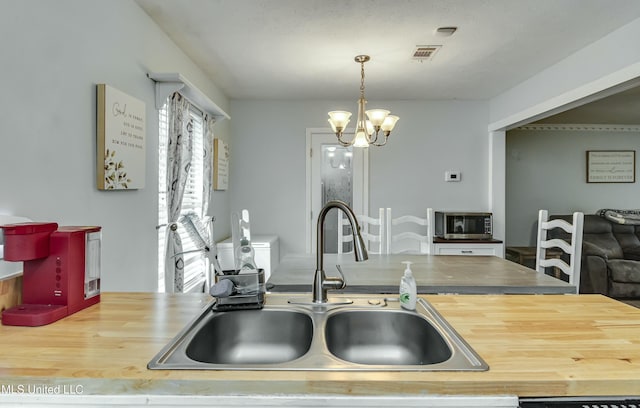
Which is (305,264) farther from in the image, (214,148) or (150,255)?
(214,148)

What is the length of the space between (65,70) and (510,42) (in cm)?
280

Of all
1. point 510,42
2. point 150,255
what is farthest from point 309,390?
point 510,42

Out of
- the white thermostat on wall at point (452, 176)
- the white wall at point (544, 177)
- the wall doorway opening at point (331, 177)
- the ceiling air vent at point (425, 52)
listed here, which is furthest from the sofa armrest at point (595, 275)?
the ceiling air vent at point (425, 52)

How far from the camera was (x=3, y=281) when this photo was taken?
3.69 ft

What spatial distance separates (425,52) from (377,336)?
246cm

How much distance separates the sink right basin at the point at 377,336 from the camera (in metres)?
1.20

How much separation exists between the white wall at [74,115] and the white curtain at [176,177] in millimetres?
111

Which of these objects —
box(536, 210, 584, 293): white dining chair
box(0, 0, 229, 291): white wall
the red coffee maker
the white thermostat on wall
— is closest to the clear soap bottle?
the red coffee maker

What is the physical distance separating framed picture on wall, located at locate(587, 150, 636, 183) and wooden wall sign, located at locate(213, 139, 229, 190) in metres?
4.94

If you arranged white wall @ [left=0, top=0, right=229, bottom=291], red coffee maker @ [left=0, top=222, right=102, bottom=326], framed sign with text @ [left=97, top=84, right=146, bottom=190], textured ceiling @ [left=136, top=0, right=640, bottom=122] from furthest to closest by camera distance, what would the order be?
textured ceiling @ [left=136, top=0, right=640, bottom=122]
framed sign with text @ [left=97, top=84, right=146, bottom=190]
white wall @ [left=0, top=0, right=229, bottom=291]
red coffee maker @ [left=0, top=222, right=102, bottom=326]

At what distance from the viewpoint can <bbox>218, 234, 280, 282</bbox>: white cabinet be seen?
3.71m

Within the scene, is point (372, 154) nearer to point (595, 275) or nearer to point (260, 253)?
point (260, 253)

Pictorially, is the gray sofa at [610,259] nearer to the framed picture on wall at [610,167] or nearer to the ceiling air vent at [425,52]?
the framed picture on wall at [610,167]

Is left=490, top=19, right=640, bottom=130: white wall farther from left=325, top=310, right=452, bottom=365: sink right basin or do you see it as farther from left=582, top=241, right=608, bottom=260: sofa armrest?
left=325, top=310, right=452, bottom=365: sink right basin
